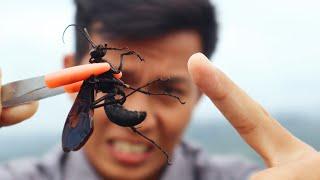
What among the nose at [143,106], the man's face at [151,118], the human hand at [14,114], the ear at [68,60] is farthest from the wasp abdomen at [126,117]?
the ear at [68,60]

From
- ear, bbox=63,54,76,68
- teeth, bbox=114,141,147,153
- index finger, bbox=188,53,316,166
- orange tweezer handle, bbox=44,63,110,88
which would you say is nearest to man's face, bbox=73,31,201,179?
teeth, bbox=114,141,147,153

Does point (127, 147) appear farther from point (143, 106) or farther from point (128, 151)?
point (143, 106)

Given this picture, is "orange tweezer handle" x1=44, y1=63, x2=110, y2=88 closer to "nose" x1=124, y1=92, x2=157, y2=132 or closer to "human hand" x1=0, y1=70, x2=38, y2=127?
"human hand" x1=0, y1=70, x2=38, y2=127

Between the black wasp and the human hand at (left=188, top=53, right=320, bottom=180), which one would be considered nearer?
the black wasp

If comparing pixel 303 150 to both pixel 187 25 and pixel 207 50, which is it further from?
pixel 207 50

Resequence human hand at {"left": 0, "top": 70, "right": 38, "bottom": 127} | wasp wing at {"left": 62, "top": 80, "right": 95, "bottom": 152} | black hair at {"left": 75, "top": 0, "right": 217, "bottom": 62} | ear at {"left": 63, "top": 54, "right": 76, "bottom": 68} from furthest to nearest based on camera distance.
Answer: ear at {"left": 63, "top": 54, "right": 76, "bottom": 68} → black hair at {"left": 75, "top": 0, "right": 217, "bottom": 62} → human hand at {"left": 0, "top": 70, "right": 38, "bottom": 127} → wasp wing at {"left": 62, "top": 80, "right": 95, "bottom": 152}

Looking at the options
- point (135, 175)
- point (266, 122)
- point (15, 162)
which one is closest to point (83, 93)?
point (266, 122)

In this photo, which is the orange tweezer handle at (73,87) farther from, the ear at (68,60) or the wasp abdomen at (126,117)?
the ear at (68,60)
